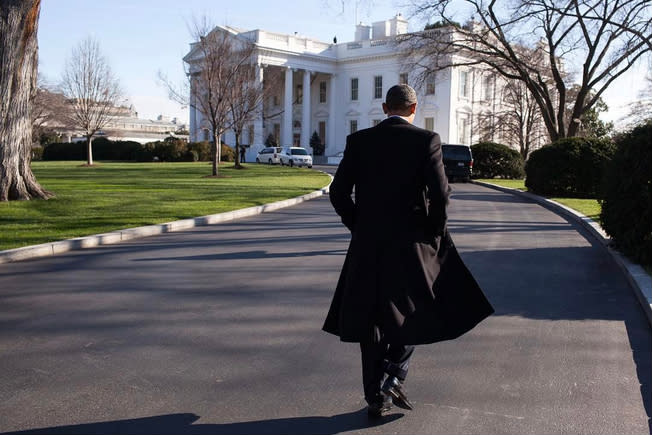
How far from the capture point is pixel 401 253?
11.6 feet

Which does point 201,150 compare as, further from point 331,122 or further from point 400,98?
point 400,98

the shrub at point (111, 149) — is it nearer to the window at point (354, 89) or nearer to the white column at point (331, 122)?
the white column at point (331, 122)

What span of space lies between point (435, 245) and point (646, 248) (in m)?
5.38

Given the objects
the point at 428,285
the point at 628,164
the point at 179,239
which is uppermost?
the point at 628,164

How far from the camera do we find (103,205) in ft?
49.0

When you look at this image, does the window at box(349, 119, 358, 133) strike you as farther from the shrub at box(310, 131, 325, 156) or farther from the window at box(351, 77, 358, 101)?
the shrub at box(310, 131, 325, 156)

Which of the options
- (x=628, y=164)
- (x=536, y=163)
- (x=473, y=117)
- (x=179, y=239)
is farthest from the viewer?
(x=473, y=117)

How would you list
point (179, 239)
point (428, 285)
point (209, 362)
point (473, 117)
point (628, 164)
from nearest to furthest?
point (428, 285), point (209, 362), point (628, 164), point (179, 239), point (473, 117)

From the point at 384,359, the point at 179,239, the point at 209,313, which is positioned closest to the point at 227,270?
the point at 209,313

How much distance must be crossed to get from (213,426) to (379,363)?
972mm

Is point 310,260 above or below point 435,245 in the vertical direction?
below

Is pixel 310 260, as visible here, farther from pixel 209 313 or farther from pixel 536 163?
pixel 536 163

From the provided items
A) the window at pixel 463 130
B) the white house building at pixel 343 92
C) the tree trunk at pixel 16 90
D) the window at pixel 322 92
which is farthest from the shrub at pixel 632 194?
the window at pixel 322 92

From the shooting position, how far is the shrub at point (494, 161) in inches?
1411
